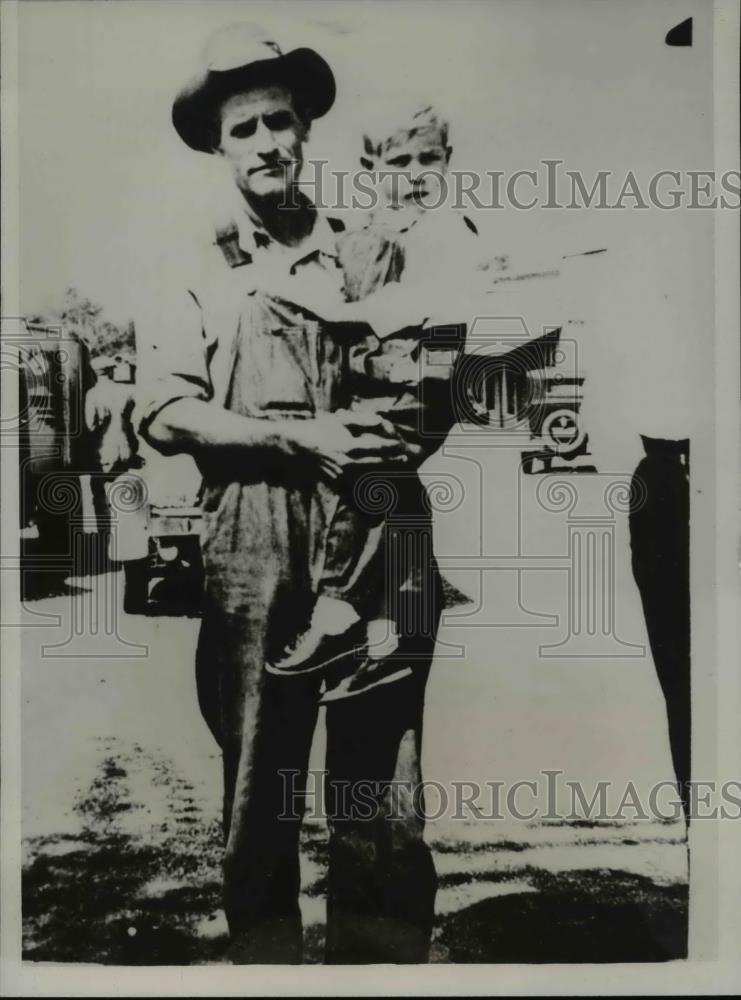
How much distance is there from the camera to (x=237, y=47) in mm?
1126

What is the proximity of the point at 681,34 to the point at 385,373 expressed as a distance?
25.6 inches

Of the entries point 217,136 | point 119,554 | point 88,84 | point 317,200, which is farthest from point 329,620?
point 88,84

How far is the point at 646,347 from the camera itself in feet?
3.72

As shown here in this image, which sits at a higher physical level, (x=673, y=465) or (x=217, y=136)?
(x=217, y=136)

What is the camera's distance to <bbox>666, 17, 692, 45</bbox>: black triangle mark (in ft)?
3.71

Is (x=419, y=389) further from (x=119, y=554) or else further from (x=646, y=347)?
(x=119, y=554)

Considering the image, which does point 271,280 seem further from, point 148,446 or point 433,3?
point 433,3

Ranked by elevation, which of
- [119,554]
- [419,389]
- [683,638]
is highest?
[419,389]

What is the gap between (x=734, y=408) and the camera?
44.9 inches

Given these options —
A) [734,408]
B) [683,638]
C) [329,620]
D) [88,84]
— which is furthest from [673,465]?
[88,84]

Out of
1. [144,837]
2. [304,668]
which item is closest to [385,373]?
[304,668]

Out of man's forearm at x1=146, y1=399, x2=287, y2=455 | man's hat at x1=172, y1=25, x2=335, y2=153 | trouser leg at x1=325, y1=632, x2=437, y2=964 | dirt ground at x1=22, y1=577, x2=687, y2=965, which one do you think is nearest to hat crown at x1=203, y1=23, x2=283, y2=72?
man's hat at x1=172, y1=25, x2=335, y2=153

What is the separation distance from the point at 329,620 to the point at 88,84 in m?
0.84

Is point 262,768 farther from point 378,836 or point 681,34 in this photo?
point 681,34
